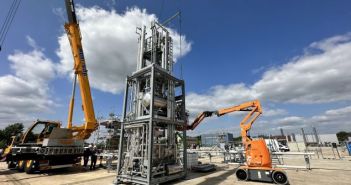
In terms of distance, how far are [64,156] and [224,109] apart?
42.2 feet

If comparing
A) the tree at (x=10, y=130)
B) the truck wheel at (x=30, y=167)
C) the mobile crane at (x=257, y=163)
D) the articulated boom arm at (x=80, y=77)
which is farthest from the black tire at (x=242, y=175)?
the tree at (x=10, y=130)

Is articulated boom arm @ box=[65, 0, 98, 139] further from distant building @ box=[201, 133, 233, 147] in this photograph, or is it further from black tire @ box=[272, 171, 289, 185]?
distant building @ box=[201, 133, 233, 147]

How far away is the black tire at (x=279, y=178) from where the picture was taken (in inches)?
351

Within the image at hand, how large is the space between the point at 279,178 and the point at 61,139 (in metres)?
14.8

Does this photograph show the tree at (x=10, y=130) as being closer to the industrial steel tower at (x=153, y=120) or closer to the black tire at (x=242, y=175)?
the industrial steel tower at (x=153, y=120)

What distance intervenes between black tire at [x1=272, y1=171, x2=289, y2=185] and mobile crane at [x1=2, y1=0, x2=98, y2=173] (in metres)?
13.9

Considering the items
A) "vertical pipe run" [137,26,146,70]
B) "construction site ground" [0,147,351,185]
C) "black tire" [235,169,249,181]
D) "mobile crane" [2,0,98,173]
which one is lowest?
"construction site ground" [0,147,351,185]

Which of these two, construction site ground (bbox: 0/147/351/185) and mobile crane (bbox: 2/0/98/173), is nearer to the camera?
construction site ground (bbox: 0/147/351/185)

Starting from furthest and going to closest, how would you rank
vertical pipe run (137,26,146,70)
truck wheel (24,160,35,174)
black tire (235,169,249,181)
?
1. truck wheel (24,160,35,174)
2. vertical pipe run (137,26,146,70)
3. black tire (235,169,249,181)

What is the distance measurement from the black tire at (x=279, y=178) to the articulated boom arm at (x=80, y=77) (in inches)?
548

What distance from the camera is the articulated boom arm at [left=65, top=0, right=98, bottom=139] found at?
16.1 metres

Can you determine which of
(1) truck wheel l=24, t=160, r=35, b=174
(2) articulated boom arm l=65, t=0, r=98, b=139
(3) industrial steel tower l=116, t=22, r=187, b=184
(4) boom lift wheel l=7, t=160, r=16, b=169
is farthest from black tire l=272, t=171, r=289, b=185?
(4) boom lift wheel l=7, t=160, r=16, b=169

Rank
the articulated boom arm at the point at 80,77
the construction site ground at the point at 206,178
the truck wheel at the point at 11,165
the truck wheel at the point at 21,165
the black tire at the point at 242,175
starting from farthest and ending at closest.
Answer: the truck wheel at the point at 11,165
the articulated boom arm at the point at 80,77
the truck wheel at the point at 21,165
the black tire at the point at 242,175
the construction site ground at the point at 206,178

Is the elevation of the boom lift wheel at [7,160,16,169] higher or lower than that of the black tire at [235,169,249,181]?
higher
